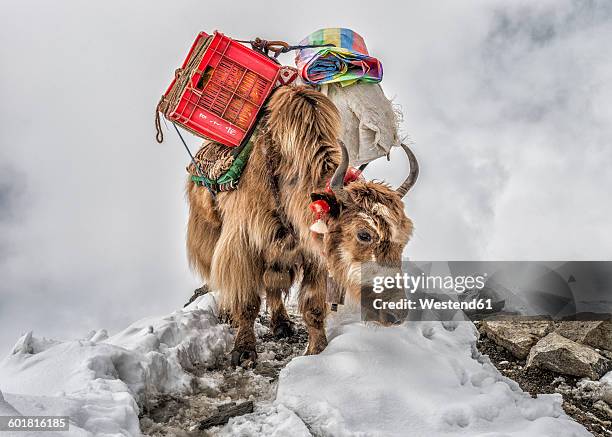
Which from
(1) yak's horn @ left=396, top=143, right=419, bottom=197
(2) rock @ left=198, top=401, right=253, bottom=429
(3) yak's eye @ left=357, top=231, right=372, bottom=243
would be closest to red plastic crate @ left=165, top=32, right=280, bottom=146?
(1) yak's horn @ left=396, top=143, right=419, bottom=197

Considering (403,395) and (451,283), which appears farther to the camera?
(451,283)

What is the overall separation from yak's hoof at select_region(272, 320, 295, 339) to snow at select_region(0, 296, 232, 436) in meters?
0.60

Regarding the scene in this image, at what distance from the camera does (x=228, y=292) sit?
3.98 metres

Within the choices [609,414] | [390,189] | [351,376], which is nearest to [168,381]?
[351,376]

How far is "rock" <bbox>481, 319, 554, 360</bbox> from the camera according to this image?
4109 mm

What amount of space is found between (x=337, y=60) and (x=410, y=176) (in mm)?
1893

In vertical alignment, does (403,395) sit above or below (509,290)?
below

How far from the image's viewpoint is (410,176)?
3201mm

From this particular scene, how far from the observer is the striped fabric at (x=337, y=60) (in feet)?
14.8

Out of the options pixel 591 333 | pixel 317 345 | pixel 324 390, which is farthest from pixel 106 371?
pixel 591 333

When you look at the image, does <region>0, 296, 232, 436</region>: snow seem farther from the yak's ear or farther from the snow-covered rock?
the yak's ear

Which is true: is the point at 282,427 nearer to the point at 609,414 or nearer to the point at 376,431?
the point at 376,431

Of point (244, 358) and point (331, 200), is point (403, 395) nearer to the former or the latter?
point (331, 200)

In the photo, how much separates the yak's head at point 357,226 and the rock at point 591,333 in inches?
80.6
